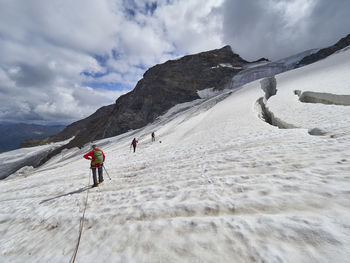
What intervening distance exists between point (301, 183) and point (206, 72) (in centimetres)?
6935

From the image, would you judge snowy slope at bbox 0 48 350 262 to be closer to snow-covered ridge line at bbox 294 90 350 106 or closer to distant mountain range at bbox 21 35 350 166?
snow-covered ridge line at bbox 294 90 350 106

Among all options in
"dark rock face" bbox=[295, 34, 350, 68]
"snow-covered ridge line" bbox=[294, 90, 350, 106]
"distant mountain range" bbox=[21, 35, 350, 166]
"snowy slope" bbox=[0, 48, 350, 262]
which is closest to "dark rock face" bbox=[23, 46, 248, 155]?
"distant mountain range" bbox=[21, 35, 350, 166]

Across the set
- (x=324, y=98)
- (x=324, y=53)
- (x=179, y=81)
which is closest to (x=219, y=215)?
(x=324, y=98)

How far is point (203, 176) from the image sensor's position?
4633 mm

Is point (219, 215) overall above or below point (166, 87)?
below

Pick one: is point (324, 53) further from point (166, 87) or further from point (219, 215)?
point (219, 215)

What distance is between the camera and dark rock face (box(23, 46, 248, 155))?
58.4 metres

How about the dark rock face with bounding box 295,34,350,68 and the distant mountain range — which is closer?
the dark rock face with bounding box 295,34,350,68

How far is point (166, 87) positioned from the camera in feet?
202

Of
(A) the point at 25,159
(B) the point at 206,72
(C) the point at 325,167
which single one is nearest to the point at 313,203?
(C) the point at 325,167

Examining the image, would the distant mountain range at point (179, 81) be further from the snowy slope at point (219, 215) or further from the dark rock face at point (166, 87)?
the snowy slope at point (219, 215)

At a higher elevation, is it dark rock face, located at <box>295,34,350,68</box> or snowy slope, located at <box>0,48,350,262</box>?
dark rock face, located at <box>295,34,350,68</box>

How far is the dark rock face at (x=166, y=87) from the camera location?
5844 cm

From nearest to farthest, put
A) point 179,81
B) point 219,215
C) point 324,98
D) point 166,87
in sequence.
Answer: point 219,215 < point 324,98 < point 166,87 < point 179,81
